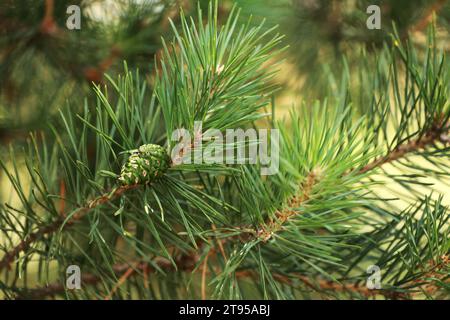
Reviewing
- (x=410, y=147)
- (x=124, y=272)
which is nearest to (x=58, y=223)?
(x=124, y=272)

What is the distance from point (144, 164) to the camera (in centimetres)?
27

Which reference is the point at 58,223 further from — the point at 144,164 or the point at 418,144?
the point at 418,144

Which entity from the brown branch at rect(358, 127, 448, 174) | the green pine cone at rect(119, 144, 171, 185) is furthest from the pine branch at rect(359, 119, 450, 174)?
the green pine cone at rect(119, 144, 171, 185)

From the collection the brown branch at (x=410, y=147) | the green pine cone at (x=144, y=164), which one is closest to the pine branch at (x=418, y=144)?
the brown branch at (x=410, y=147)

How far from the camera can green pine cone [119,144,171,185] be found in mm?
271

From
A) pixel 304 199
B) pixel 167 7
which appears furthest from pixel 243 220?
pixel 167 7

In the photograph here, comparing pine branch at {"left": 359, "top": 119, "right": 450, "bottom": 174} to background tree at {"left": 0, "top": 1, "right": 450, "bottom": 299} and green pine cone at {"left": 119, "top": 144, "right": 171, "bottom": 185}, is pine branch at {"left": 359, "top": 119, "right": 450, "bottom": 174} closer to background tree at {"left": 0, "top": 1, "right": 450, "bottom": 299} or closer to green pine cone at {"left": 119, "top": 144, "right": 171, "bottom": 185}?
background tree at {"left": 0, "top": 1, "right": 450, "bottom": 299}

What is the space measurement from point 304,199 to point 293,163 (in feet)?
0.06

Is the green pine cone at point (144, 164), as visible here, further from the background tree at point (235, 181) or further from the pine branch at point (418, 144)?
the pine branch at point (418, 144)

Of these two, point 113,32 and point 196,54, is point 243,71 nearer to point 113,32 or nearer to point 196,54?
point 196,54

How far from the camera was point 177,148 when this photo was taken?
10.7 inches

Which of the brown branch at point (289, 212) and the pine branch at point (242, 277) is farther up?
the brown branch at point (289, 212)

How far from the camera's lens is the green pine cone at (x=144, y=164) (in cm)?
27
